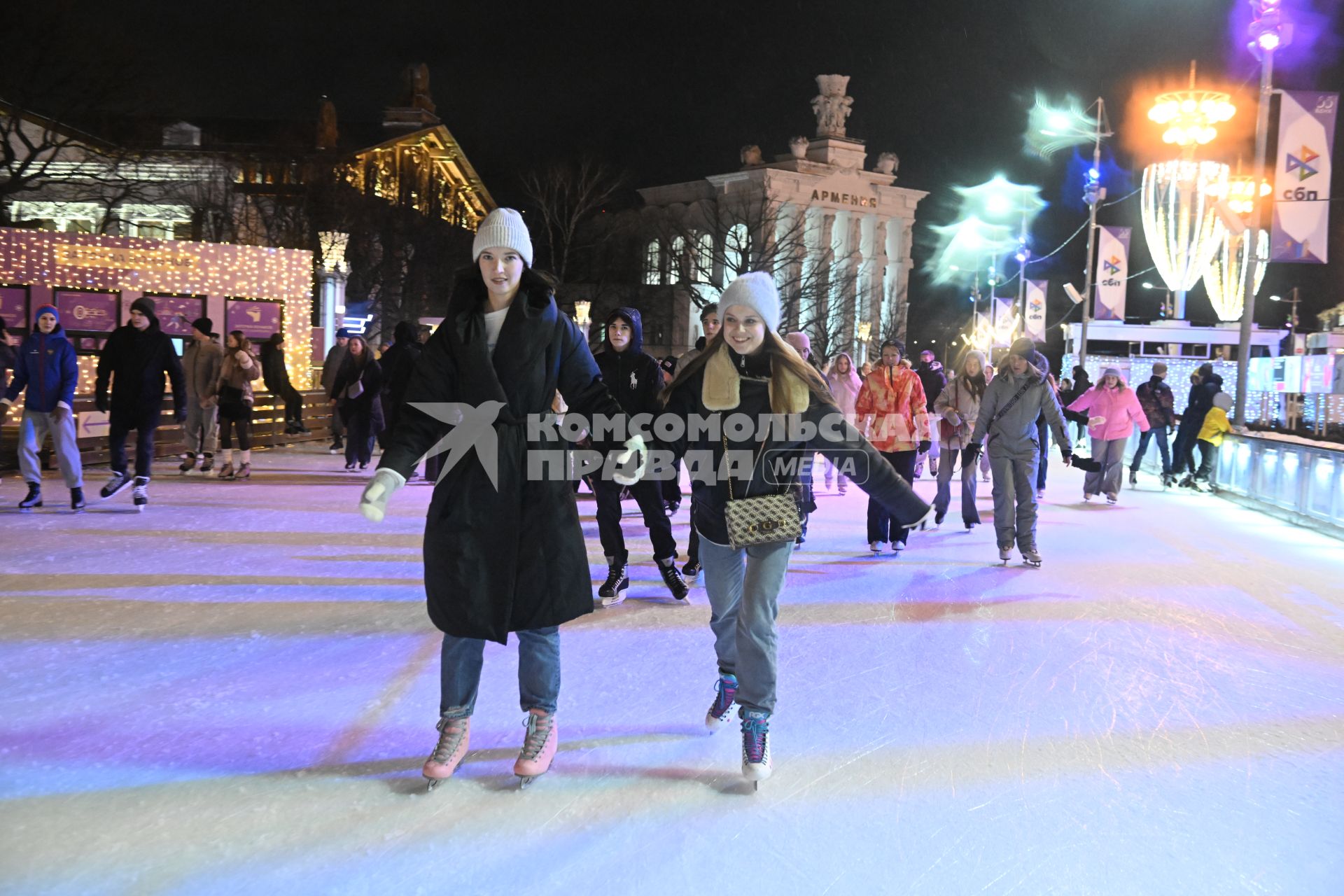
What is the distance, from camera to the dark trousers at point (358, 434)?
44.3ft

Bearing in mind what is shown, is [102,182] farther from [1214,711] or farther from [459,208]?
[459,208]

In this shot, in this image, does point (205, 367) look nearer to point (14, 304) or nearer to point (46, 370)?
point (46, 370)

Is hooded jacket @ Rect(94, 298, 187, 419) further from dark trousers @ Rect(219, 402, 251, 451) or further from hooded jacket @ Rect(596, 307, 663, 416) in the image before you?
hooded jacket @ Rect(596, 307, 663, 416)

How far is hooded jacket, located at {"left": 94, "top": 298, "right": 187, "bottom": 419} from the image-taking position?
9.20 meters

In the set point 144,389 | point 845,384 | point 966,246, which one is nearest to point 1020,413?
point 845,384

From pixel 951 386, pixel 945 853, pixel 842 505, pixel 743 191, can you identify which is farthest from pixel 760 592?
pixel 743 191

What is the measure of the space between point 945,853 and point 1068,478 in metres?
14.4

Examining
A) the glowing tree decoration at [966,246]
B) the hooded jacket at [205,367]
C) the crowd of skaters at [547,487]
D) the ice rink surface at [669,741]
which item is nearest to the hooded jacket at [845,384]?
the ice rink surface at [669,741]

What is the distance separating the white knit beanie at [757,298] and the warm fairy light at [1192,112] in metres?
26.5

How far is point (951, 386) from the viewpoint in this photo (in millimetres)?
10461

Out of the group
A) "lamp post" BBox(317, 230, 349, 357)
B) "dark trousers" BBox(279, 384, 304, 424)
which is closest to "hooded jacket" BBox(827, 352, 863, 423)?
"dark trousers" BBox(279, 384, 304, 424)

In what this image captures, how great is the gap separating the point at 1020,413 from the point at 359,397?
7991 mm

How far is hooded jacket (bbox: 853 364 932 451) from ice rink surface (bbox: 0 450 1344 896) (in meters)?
1.70

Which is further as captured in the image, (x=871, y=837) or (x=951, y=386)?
(x=951, y=386)
